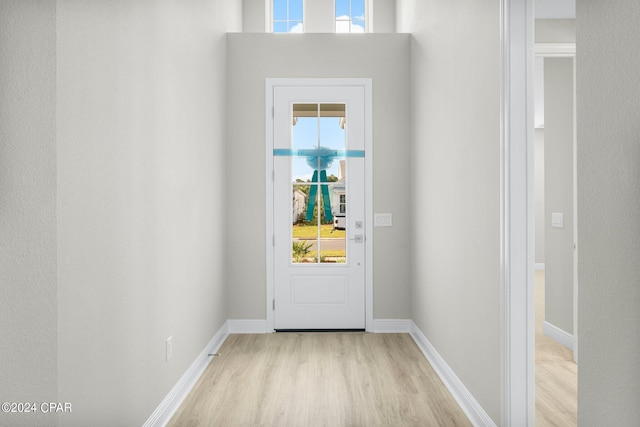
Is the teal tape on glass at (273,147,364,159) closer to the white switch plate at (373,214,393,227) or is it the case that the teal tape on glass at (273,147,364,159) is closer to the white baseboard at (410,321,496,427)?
the white switch plate at (373,214,393,227)

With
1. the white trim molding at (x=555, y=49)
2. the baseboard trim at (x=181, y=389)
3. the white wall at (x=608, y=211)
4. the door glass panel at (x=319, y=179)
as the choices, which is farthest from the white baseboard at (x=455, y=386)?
the white trim molding at (x=555, y=49)

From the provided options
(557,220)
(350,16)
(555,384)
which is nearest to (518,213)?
(555,384)

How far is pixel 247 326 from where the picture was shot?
4.08 metres

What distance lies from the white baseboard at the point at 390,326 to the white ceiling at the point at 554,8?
2849 millimetres

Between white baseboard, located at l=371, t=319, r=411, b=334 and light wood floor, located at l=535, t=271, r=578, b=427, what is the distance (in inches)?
43.8

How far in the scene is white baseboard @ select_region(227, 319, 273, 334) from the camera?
4.07 metres

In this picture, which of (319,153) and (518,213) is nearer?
(518,213)

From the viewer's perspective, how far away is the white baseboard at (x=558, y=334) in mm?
3508

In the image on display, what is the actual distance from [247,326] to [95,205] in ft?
8.75

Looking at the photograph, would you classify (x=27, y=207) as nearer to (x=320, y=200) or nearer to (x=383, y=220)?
(x=320, y=200)

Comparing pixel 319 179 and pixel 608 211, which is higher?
pixel 319 179

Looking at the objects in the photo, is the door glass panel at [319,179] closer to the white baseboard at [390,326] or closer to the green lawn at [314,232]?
the green lawn at [314,232]

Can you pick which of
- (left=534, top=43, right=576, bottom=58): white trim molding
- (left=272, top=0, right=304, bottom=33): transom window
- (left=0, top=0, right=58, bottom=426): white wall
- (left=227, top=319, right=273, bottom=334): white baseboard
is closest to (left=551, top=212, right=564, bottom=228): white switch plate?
(left=534, top=43, right=576, bottom=58): white trim molding

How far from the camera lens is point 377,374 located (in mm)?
3041
